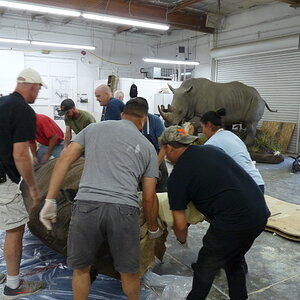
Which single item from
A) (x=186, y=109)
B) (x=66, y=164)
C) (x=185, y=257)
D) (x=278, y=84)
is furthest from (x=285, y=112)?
(x=66, y=164)

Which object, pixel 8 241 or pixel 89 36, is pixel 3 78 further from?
pixel 8 241

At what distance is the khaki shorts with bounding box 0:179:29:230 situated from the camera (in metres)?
2.45

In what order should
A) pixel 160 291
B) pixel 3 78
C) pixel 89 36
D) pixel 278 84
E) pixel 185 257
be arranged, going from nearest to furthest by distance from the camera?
pixel 160 291 < pixel 185 257 < pixel 278 84 < pixel 3 78 < pixel 89 36

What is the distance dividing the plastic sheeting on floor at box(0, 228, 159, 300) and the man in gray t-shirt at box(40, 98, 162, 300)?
57cm

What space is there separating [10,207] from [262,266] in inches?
93.8

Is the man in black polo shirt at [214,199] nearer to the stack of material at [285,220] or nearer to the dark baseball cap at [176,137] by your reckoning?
the dark baseball cap at [176,137]

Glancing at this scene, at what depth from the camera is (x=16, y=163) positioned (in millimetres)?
2387

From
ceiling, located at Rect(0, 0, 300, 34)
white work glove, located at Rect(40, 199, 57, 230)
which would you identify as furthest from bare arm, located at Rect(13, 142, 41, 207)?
ceiling, located at Rect(0, 0, 300, 34)

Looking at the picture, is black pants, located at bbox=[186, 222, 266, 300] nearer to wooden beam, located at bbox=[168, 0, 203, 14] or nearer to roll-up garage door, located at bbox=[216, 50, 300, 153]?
roll-up garage door, located at bbox=[216, 50, 300, 153]

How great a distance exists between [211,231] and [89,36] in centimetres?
1289

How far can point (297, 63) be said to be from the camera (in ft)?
30.8

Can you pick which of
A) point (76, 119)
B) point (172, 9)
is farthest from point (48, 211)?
point (172, 9)

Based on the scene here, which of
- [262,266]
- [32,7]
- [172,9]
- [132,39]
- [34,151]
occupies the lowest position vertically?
[262,266]

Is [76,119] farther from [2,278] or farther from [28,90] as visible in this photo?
[2,278]
